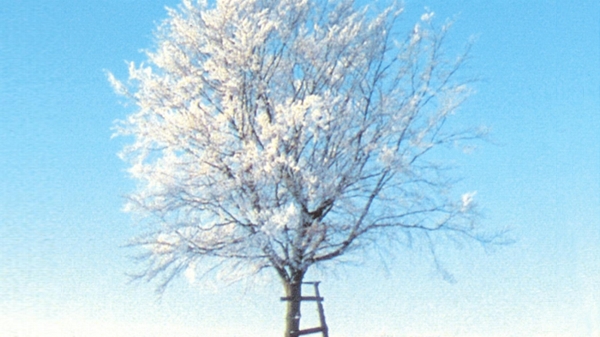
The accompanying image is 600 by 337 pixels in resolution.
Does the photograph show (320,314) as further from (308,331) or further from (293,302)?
(293,302)

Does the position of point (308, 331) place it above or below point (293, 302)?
below

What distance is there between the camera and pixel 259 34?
1420 centimetres

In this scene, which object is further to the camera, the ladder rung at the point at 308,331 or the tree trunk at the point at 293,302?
the tree trunk at the point at 293,302

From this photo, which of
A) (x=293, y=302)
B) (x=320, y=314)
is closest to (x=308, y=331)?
(x=320, y=314)

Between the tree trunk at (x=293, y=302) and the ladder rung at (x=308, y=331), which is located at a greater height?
the tree trunk at (x=293, y=302)

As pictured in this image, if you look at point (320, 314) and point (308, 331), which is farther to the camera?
point (320, 314)

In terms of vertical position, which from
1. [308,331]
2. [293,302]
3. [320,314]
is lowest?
[308,331]

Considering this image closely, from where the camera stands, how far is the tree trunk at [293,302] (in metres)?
14.3

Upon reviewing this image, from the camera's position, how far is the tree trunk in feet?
46.8

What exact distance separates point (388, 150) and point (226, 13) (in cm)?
425

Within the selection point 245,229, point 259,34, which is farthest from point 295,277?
point 259,34

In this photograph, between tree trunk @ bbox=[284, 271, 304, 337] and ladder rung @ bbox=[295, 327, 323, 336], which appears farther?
tree trunk @ bbox=[284, 271, 304, 337]

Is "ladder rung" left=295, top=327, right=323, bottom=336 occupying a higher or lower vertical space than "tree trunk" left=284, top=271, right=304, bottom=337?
lower

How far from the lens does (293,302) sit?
47.3 feet
